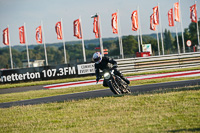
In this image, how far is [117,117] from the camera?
6883mm

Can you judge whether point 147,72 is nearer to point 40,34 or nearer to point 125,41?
point 40,34

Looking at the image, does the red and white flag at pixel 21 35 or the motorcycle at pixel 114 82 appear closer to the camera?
the motorcycle at pixel 114 82

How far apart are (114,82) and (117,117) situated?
11.9 ft

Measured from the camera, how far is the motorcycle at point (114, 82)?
10.3 m

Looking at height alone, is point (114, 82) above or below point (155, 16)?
below

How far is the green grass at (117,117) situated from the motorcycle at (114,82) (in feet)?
4.21

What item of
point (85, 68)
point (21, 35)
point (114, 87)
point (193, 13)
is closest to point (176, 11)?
point (193, 13)

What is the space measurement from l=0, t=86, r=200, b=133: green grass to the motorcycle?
128 centimetres

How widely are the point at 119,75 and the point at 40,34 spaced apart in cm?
2981

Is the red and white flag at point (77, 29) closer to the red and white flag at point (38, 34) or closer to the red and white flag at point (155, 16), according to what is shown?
the red and white flag at point (38, 34)

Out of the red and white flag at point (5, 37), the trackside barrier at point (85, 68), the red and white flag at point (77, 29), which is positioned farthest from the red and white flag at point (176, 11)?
the red and white flag at point (5, 37)

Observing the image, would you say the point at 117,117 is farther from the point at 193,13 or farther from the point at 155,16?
the point at 193,13

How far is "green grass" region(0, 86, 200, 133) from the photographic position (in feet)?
19.0

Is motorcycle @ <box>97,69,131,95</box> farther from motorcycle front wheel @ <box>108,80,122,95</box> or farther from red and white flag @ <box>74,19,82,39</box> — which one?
red and white flag @ <box>74,19,82,39</box>
